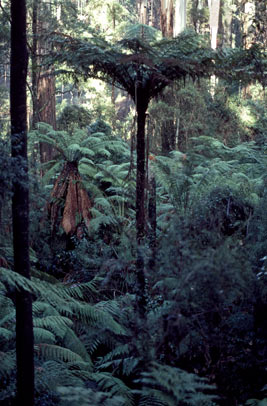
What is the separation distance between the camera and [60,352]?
5012 mm

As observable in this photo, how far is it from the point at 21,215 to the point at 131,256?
1648 mm

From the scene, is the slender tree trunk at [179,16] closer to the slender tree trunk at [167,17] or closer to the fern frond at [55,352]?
the slender tree trunk at [167,17]

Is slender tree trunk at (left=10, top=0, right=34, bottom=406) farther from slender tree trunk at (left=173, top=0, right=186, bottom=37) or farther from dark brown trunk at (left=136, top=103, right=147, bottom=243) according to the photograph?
slender tree trunk at (left=173, top=0, right=186, bottom=37)

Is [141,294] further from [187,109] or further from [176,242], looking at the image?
[187,109]

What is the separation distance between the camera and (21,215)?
3584 millimetres

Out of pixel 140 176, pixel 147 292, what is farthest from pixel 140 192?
pixel 147 292

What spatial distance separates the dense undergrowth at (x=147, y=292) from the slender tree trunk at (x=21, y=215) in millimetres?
136

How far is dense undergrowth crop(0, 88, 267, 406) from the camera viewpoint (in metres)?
3.18

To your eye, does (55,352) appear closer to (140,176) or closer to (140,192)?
(140,192)

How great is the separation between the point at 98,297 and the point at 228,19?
70.9 feet

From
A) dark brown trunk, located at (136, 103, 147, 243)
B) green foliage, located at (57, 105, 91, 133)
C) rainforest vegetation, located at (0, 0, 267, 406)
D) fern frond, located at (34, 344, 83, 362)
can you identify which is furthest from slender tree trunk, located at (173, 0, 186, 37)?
fern frond, located at (34, 344, 83, 362)

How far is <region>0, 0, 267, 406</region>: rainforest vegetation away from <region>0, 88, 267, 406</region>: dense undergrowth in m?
0.02

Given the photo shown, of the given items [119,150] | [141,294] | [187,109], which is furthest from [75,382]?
[187,109]

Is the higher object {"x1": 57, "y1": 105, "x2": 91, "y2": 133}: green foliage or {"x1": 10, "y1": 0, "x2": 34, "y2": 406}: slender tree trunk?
{"x1": 57, "y1": 105, "x2": 91, "y2": 133}: green foliage
